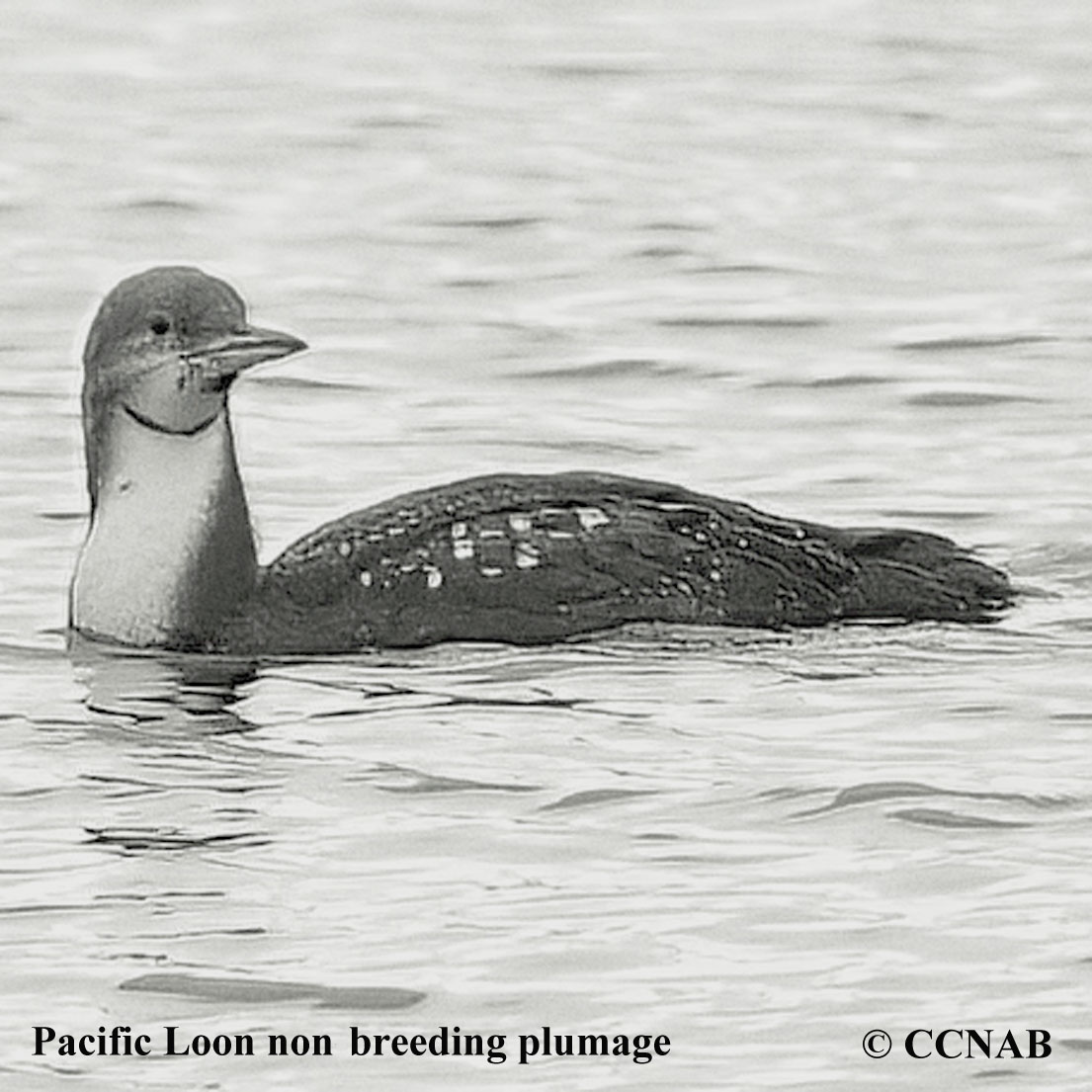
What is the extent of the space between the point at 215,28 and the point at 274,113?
2631mm

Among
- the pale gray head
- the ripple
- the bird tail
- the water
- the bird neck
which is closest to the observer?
the ripple

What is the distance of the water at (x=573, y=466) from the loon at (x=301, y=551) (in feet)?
0.36

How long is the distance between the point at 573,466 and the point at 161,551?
3.02 m

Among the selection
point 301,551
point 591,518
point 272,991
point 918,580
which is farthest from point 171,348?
point 272,991

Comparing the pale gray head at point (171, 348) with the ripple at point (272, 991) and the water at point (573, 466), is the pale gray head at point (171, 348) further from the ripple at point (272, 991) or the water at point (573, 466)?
the ripple at point (272, 991)

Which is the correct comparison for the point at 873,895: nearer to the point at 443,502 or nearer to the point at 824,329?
the point at 443,502

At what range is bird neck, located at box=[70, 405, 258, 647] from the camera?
39.7 feet

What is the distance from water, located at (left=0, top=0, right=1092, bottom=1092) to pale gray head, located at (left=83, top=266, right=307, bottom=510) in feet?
2.05

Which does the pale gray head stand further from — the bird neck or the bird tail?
the bird tail

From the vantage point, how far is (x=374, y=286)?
1839 cm

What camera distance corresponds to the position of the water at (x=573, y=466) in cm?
933

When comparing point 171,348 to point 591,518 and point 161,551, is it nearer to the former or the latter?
point 161,551

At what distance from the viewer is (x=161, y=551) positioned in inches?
476

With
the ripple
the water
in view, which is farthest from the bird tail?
the ripple
